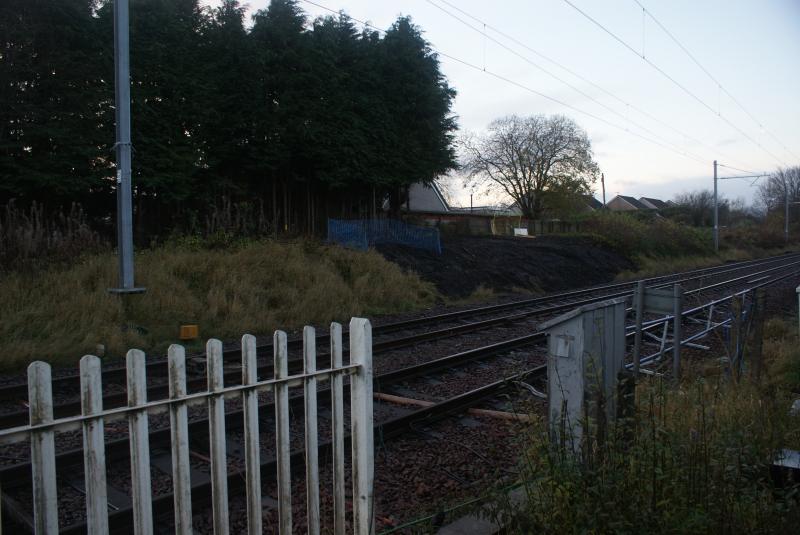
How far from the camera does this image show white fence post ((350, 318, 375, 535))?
3242mm

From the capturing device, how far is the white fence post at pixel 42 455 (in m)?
2.06

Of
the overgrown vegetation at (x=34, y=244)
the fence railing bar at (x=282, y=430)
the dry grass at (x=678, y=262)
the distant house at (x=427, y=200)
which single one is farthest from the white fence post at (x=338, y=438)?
the distant house at (x=427, y=200)

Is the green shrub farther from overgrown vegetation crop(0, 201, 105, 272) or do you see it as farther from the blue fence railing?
the blue fence railing

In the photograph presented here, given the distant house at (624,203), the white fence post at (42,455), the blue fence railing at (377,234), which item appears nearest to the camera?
the white fence post at (42,455)

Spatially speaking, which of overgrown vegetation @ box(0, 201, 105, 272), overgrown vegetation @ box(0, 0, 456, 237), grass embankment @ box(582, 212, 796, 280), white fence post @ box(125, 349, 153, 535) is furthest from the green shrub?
grass embankment @ box(582, 212, 796, 280)

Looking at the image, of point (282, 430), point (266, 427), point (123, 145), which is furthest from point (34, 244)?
point (282, 430)

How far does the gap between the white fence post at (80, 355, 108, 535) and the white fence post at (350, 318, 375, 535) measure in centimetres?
129

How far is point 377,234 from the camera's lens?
2469 centimetres

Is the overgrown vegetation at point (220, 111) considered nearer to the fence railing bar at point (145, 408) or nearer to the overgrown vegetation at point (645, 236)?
the overgrown vegetation at point (645, 236)

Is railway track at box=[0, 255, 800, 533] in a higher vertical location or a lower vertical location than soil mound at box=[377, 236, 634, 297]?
lower

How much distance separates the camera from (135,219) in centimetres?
2319

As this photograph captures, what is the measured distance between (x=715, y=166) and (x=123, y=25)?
44332 millimetres

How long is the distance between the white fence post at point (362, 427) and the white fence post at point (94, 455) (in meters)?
1.29

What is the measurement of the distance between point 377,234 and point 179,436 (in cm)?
2226
